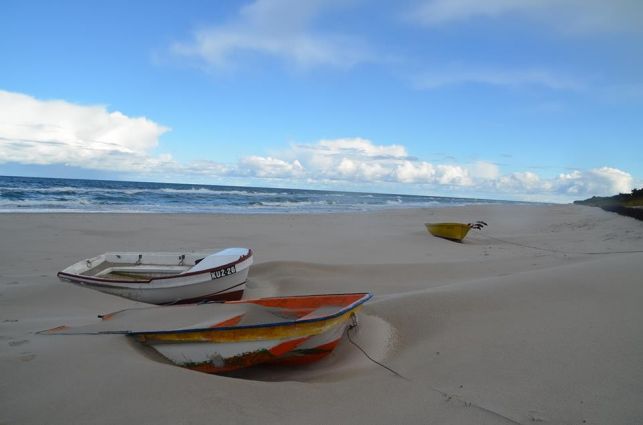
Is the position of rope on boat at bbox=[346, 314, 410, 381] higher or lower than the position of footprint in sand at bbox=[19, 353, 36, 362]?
higher

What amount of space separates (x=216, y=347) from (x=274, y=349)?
0.51m

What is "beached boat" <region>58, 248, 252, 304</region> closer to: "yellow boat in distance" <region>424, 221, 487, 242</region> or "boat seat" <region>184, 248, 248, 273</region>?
"boat seat" <region>184, 248, 248, 273</region>

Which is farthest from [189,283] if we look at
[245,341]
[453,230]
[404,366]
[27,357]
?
[453,230]

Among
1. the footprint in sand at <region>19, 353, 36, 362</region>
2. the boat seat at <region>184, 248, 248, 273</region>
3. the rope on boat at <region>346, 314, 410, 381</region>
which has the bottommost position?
the footprint in sand at <region>19, 353, 36, 362</region>

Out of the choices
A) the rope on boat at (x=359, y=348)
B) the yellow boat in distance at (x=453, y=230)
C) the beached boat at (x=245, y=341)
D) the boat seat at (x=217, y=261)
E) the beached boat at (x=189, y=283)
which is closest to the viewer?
the rope on boat at (x=359, y=348)

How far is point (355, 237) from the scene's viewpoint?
1355cm

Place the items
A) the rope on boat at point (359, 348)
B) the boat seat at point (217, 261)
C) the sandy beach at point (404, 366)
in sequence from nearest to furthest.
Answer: the sandy beach at point (404, 366) → the rope on boat at point (359, 348) → the boat seat at point (217, 261)

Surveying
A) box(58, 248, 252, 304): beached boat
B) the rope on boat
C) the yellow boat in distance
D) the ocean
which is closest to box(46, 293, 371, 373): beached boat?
the rope on boat

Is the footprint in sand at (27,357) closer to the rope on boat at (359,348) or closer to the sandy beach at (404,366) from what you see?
the sandy beach at (404,366)

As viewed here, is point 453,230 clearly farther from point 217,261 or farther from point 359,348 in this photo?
point 359,348

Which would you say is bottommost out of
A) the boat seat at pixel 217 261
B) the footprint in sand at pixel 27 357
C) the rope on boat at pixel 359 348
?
the footprint in sand at pixel 27 357

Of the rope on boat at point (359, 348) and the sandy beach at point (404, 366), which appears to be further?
the rope on boat at point (359, 348)

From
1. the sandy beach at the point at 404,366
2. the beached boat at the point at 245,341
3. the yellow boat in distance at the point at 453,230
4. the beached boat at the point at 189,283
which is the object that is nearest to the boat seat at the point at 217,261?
the beached boat at the point at 189,283

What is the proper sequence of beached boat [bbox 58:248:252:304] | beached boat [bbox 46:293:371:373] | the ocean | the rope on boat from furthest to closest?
the ocean
beached boat [bbox 58:248:252:304]
beached boat [bbox 46:293:371:373]
the rope on boat
